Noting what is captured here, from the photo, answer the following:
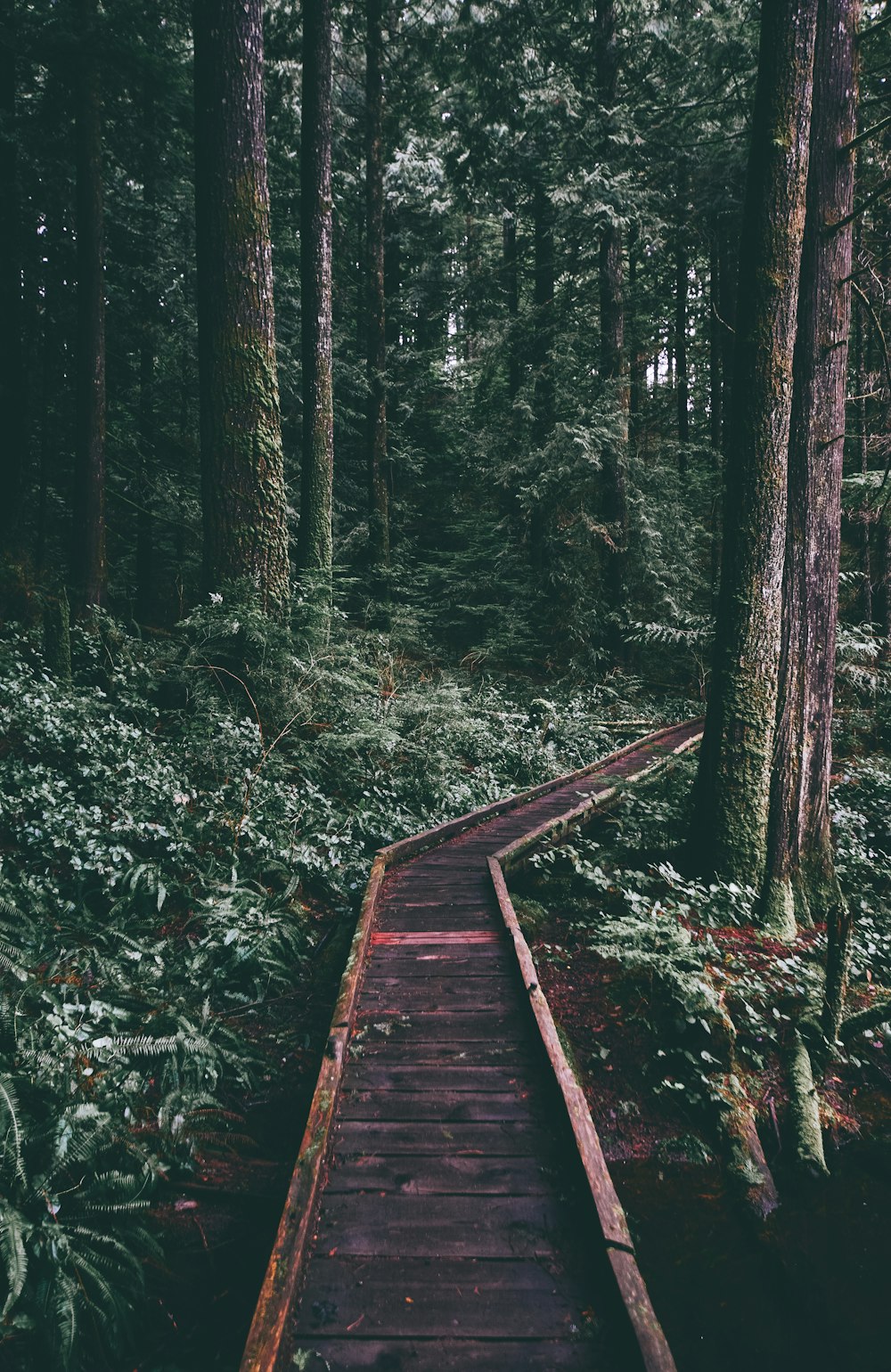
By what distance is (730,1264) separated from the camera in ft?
12.0

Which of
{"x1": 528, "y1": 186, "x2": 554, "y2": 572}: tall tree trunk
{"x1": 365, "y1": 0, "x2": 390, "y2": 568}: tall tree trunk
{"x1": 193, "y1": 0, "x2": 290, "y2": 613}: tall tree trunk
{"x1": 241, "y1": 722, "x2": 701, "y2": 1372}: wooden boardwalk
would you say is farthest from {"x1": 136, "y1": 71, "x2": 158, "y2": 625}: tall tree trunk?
{"x1": 241, "y1": 722, "x2": 701, "y2": 1372}: wooden boardwalk

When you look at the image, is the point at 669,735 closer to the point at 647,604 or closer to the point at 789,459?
the point at 647,604

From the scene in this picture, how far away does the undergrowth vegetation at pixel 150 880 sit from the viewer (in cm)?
297

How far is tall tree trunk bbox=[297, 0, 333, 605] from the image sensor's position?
11438 mm

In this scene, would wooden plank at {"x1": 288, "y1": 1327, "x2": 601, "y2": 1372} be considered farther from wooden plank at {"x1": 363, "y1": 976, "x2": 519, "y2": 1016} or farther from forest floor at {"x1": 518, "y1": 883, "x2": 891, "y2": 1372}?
wooden plank at {"x1": 363, "y1": 976, "x2": 519, "y2": 1016}

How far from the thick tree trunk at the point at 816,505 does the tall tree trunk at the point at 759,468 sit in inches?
10.0

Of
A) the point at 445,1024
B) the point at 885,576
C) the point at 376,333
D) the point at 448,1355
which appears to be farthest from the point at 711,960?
the point at 376,333

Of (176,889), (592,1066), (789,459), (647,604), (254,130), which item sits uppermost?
(254,130)

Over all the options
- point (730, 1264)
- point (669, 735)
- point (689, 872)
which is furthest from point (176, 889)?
point (669, 735)

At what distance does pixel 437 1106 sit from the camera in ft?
11.7

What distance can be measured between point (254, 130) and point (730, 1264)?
11.0 m

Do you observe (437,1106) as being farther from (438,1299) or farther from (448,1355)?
(448,1355)

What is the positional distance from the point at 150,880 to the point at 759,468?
6150mm

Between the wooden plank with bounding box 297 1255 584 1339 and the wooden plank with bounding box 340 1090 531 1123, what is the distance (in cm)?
77
